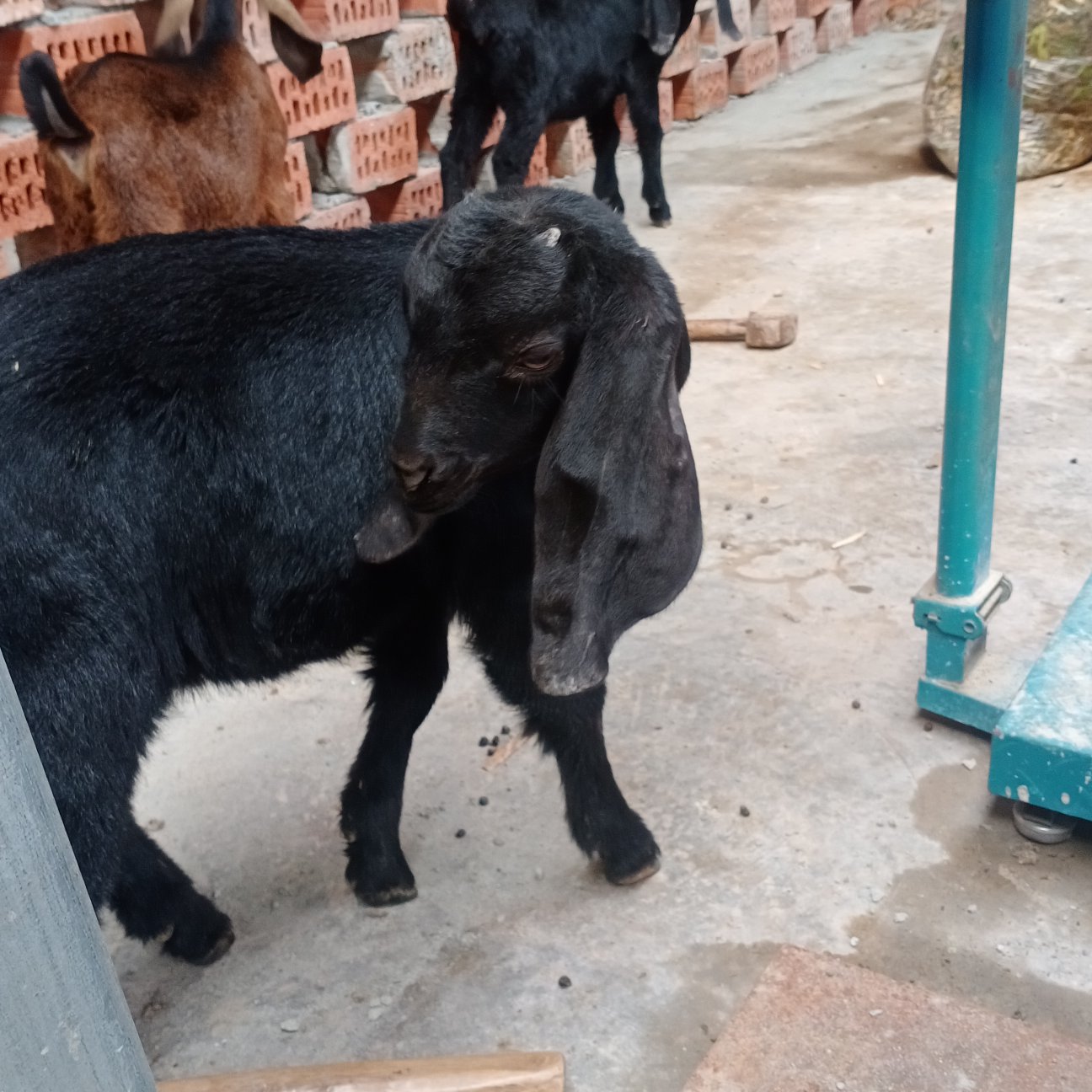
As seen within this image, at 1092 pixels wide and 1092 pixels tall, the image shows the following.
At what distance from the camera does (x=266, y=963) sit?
2309mm

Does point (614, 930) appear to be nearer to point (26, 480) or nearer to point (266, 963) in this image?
point (266, 963)

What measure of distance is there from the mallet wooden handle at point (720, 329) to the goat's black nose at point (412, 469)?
330 centimetres

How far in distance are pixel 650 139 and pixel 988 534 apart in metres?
4.19

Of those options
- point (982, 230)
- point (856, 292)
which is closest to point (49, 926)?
point (982, 230)

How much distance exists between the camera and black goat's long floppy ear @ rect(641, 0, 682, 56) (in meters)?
5.84

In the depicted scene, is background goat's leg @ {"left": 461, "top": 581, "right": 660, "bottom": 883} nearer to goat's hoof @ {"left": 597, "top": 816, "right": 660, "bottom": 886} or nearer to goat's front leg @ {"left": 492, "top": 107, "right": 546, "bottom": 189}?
goat's hoof @ {"left": 597, "top": 816, "right": 660, "bottom": 886}

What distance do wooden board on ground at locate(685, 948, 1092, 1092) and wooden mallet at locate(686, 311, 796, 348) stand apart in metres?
2.98

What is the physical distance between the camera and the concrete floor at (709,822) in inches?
84.7

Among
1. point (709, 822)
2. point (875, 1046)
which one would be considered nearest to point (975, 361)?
point (709, 822)

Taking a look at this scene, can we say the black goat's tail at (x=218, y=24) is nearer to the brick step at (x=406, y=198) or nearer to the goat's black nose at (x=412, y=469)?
the goat's black nose at (x=412, y=469)

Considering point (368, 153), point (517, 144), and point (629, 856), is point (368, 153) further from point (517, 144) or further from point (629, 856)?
point (629, 856)

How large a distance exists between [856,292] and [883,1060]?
12.7 feet

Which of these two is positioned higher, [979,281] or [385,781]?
[979,281]

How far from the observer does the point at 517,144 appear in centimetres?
573
